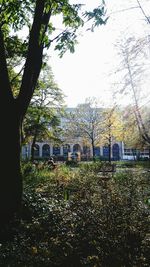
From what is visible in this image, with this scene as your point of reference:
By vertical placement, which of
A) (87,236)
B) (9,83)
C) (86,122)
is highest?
(86,122)

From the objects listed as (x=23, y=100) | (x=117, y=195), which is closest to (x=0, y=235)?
(x=117, y=195)

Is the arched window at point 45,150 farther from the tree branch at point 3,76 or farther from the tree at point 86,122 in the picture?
the tree branch at point 3,76

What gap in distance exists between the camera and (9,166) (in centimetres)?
688

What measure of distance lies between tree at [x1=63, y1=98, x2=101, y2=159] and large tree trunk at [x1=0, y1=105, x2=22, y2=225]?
46948mm

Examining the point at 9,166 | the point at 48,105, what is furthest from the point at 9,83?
the point at 48,105

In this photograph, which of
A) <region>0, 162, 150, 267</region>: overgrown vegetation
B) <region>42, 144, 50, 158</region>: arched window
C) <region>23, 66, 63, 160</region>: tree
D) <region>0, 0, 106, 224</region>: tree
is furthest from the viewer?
<region>42, 144, 50, 158</region>: arched window

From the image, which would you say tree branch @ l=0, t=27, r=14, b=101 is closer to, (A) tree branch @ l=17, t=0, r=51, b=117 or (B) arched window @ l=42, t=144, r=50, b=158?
(A) tree branch @ l=17, t=0, r=51, b=117

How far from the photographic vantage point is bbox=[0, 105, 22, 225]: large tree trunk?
6801 millimetres

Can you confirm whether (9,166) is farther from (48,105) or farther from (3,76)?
(48,105)

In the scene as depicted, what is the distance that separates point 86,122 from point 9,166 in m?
52.5

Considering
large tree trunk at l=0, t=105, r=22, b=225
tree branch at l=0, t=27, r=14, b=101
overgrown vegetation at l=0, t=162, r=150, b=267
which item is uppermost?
tree branch at l=0, t=27, r=14, b=101

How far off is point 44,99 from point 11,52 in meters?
23.5

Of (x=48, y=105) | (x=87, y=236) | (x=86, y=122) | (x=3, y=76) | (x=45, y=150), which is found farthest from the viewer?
(x=45, y=150)

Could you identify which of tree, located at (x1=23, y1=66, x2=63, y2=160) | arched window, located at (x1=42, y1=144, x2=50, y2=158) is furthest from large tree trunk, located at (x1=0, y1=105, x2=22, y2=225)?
arched window, located at (x1=42, y1=144, x2=50, y2=158)
